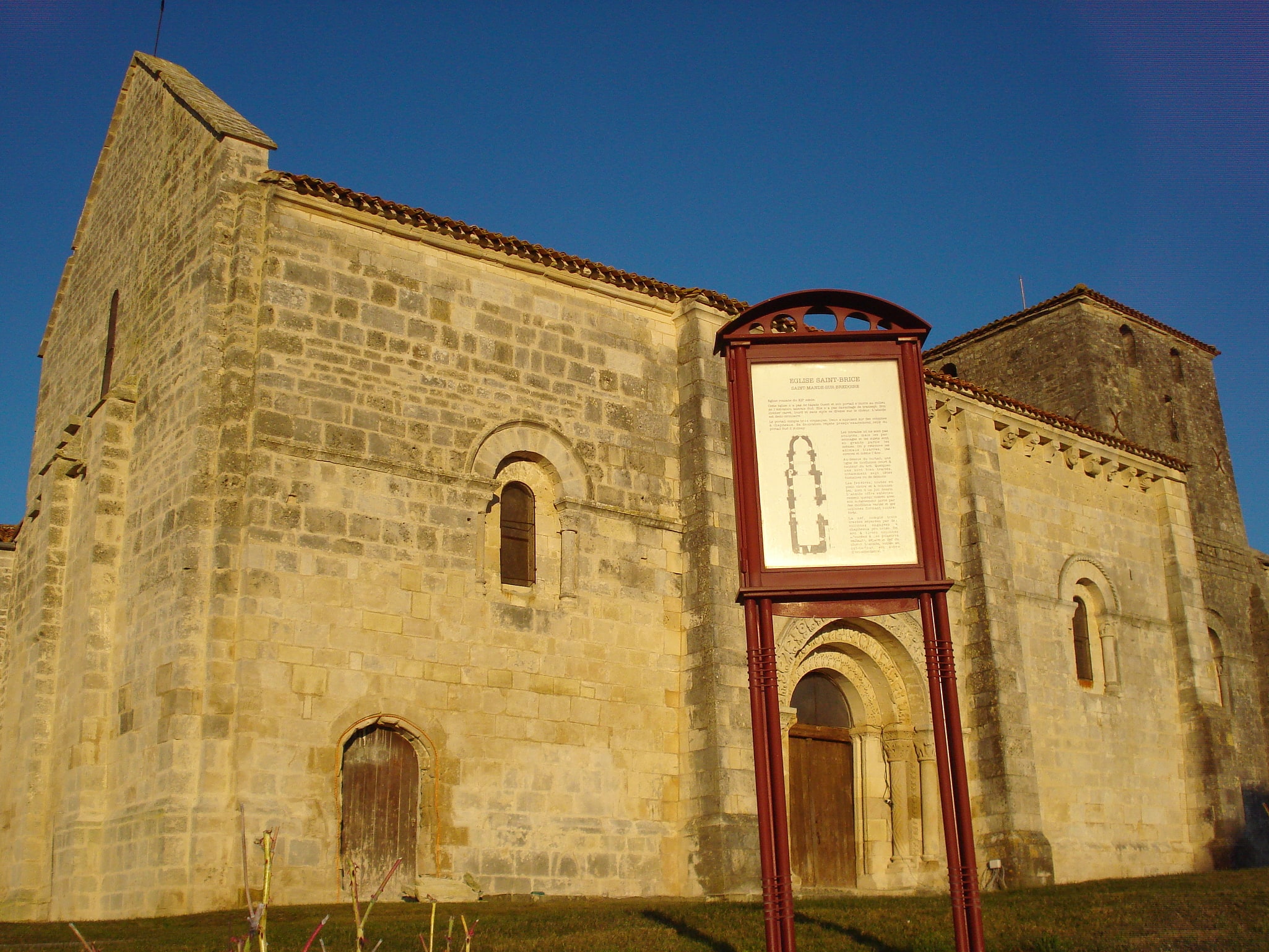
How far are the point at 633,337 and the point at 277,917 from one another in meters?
7.99

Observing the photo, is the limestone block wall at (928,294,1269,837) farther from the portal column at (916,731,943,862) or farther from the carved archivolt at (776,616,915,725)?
the carved archivolt at (776,616,915,725)

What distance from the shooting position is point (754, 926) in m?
8.91

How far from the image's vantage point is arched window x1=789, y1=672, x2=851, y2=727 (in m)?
16.0

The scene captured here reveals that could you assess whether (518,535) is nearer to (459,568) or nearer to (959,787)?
(459,568)

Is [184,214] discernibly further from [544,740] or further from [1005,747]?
[1005,747]

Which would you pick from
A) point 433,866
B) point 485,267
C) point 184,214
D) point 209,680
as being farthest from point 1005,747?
point 184,214

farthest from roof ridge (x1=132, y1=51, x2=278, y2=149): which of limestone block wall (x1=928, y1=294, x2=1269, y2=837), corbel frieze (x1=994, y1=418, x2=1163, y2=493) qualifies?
limestone block wall (x1=928, y1=294, x2=1269, y2=837)

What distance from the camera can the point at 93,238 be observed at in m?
16.7

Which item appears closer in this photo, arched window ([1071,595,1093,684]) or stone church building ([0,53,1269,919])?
stone church building ([0,53,1269,919])

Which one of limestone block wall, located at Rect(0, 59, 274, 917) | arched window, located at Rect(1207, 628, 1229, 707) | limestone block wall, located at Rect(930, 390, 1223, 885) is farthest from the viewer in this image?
arched window, located at Rect(1207, 628, 1229, 707)

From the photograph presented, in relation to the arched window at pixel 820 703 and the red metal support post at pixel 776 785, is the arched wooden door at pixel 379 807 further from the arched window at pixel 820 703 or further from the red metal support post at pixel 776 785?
the red metal support post at pixel 776 785

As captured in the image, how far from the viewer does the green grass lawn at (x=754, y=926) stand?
7773mm

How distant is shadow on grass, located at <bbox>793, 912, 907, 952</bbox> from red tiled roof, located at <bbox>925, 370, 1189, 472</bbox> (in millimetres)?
9192

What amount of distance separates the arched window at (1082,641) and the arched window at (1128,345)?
8.14 metres
